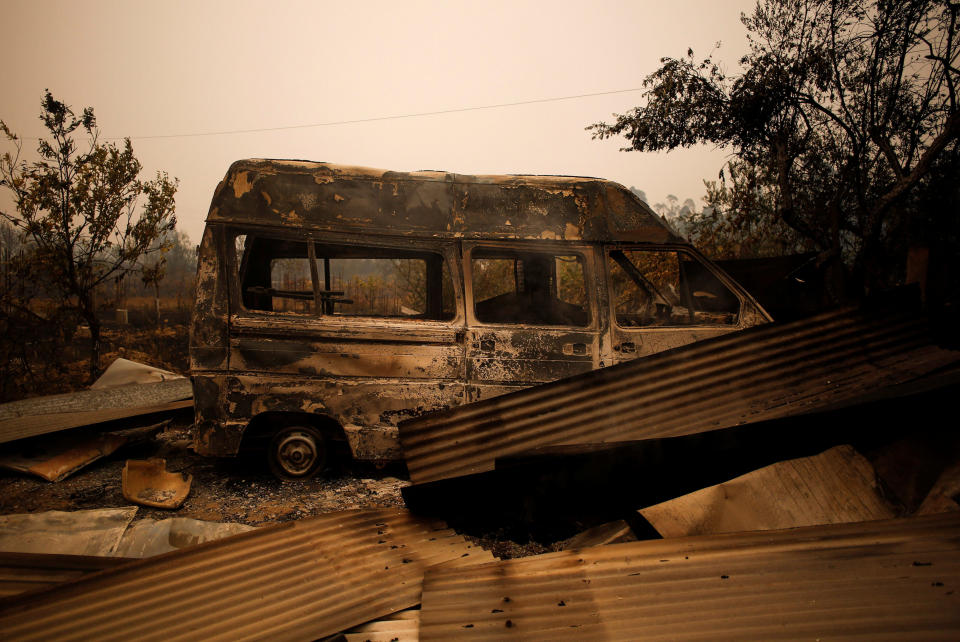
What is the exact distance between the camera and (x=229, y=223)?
11.4ft

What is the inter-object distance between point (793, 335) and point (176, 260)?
62.8m

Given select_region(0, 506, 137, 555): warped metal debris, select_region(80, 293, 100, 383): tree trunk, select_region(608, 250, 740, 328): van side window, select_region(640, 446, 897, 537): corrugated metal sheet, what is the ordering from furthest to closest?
select_region(80, 293, 100, 383): tree trunk → select_region(608, 250, 740, 328): van side window → select_region(0, 506, 137, 555): warped metal debris → select_region(640, 446, 897, 537): corrugated metal sheet

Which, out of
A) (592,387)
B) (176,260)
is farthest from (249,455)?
(176,260)

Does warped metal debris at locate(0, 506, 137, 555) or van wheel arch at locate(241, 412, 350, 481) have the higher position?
van wheel arch at locate(241, 412, 350, 481)

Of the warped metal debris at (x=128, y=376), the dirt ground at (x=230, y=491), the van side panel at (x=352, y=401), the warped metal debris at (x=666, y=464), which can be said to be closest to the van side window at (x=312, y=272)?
the van side panel at (x=352, y=401)

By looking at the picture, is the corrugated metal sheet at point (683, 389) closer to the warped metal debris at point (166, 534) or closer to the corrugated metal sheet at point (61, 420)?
the warped metal debris at point (166, 534)

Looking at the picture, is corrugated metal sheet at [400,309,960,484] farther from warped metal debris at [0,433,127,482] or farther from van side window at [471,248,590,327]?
warped metal debris at [0,433,127,482]

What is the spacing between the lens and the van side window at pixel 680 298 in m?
3.70

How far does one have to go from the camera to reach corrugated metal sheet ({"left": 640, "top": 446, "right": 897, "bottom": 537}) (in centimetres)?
187

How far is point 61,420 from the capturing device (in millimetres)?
3842

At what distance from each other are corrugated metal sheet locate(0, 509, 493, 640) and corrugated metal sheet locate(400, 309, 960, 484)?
487 millimetres

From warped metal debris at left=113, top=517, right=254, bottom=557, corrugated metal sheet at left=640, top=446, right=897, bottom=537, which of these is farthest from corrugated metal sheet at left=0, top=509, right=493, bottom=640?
corrugated metal sheet at left=640, top=446, right=897, bottom=537

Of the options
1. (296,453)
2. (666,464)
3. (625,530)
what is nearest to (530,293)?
Result: (666,464)

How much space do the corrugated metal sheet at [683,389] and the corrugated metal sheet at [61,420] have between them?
9.25ft
